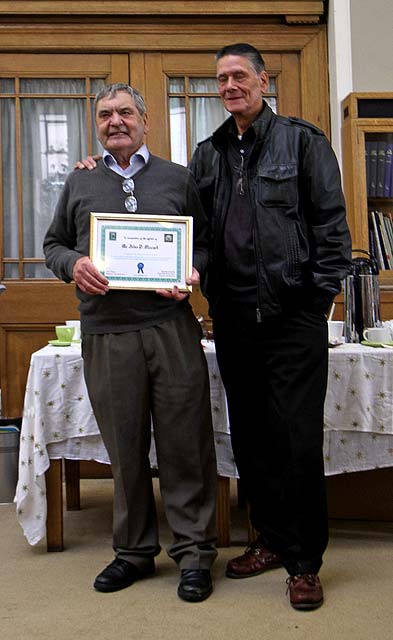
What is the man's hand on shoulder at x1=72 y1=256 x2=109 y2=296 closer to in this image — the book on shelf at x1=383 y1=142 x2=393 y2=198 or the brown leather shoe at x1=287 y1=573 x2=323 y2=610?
the brown leather shoe at x1=287 y1=573 x2=323 y2=610

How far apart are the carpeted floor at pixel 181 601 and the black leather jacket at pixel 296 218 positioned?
2.65 feet

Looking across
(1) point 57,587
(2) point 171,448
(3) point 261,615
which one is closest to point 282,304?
(2) point 171,448

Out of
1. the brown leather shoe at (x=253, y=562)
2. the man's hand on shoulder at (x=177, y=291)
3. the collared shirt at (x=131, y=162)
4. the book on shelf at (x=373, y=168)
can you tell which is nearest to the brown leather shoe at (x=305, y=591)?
the brown leather shoe at (x=253, y=562)

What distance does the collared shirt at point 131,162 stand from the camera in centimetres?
240

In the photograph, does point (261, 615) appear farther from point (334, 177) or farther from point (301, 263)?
point (334, 177)

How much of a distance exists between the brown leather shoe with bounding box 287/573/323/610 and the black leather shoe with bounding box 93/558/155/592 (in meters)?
0.46

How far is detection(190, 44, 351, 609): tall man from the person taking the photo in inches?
88.0

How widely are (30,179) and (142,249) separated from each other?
6.93 feet

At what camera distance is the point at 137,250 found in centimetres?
235

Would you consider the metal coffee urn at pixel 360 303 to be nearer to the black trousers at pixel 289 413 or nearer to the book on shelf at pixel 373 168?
the black trousers at pixel 289 413

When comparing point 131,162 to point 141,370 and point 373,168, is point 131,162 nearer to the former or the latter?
point 141,370

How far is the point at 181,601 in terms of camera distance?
2.29 m

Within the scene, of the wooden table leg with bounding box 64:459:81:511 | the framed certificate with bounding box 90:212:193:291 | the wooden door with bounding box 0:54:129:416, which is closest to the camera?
the framed certificate with bounding box 90:212:193:291

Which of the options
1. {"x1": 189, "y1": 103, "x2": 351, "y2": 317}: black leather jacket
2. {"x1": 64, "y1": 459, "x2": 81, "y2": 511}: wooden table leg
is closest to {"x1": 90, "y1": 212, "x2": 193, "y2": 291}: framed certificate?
{"x1": 189, "y1": 103, "x2": 351, "y2": 317}: black leather jacket
